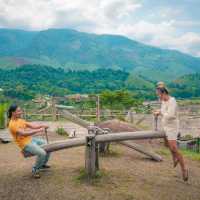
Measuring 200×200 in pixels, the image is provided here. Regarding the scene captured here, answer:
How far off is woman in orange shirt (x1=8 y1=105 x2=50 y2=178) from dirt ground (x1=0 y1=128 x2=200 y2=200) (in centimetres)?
40

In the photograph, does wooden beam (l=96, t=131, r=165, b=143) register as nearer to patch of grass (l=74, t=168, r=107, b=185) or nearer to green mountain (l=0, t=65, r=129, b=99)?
patch of grass (l=74, t=168, r=107, b=185)

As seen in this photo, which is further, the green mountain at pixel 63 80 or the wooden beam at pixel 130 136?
the green mountain at pixel 63 80

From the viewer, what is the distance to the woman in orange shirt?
624 centimetres

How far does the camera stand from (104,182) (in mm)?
6395

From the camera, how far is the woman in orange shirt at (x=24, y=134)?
6242mm

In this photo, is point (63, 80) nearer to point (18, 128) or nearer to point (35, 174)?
point (35, 174)

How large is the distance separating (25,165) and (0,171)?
666 mm

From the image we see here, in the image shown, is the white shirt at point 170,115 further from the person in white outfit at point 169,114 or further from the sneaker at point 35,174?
the sneaker at point 35,174

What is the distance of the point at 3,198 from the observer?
5.73m

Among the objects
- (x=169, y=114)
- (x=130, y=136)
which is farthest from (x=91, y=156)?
(x=169, y=114)

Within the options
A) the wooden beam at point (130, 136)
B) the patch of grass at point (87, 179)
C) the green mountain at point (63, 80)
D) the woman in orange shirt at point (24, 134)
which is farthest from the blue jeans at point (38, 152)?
the green mountain at point (63, 80)

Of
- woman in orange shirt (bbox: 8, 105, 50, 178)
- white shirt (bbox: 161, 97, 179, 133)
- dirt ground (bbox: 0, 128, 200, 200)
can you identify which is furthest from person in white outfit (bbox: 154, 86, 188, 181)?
woman in orange shirt (bbox: 8, 105, 50, 178)

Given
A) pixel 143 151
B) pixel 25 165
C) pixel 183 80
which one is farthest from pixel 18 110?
pixel 183 80

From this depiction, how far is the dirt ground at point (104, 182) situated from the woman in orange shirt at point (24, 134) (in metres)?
0.40
